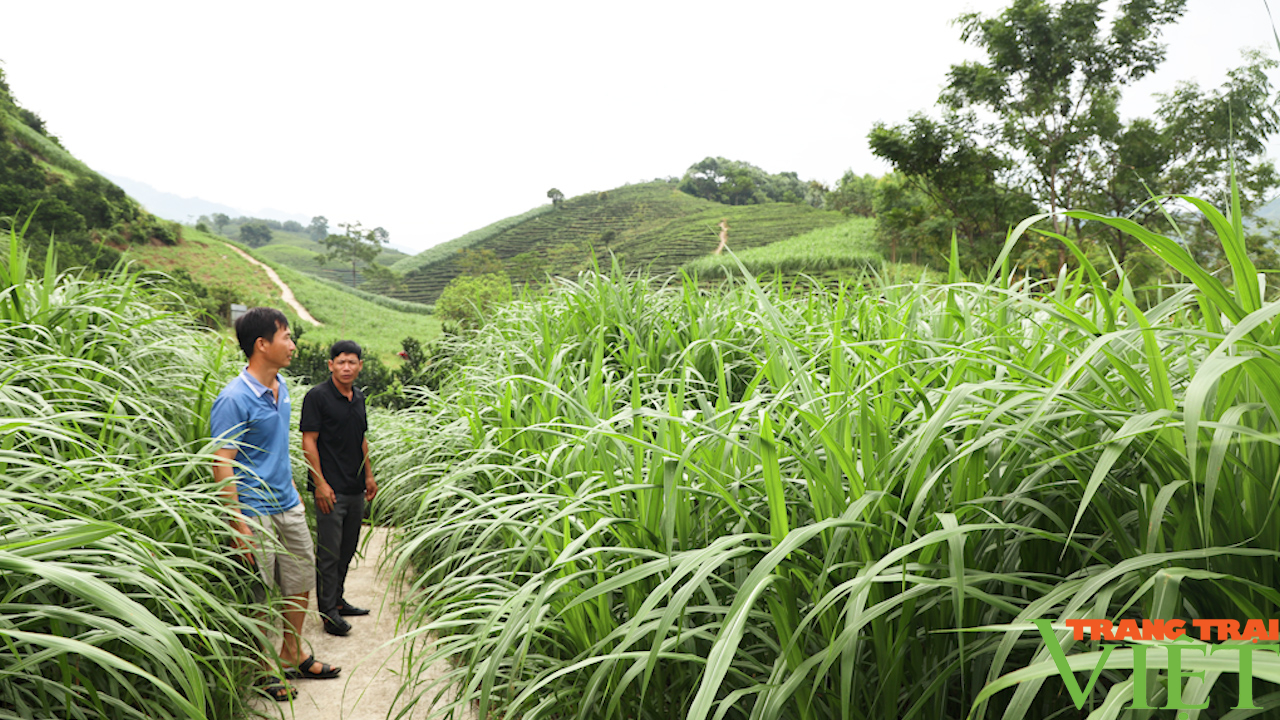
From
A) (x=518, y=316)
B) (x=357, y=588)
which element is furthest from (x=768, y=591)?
(x=518, y=316)

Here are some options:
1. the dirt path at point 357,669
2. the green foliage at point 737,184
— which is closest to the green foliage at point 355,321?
the dirt path at point 357,669

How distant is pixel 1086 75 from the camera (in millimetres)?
19312

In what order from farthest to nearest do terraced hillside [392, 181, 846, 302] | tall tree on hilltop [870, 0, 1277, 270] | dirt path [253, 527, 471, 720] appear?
terraced hillside [392, 181, 846, 302] → tall tree on hilltop [870, 0, 1277, 270] → dirt path [253, 527, 471, 720]

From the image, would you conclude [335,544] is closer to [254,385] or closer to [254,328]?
[254,385]

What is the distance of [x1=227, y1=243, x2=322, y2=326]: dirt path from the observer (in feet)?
88.5

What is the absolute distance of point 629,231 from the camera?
157 ft

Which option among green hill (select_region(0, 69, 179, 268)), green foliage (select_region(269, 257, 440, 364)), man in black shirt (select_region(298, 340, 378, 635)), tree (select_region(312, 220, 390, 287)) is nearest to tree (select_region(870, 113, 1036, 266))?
green foliage (select_region(269, 257, 440, 364))

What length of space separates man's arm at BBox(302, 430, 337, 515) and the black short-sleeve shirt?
1.7 inches

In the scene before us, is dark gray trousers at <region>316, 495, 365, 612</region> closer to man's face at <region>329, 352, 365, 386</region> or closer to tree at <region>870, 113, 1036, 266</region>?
man's face at <region>329, 352, 365, 386</region>

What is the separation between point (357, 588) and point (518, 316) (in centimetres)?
189

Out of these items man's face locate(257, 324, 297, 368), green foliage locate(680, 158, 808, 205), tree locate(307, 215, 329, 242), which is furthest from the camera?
tree locate(307, 215, 329, 242)

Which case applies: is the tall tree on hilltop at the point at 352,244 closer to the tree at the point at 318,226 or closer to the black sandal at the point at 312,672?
the black sandal at the point at 312,672

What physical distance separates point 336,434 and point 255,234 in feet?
294

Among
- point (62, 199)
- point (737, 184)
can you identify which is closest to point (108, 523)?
point (62, 199)
